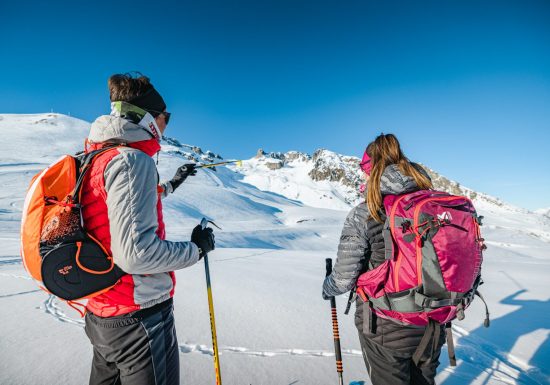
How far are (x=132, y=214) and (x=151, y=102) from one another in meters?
0.83

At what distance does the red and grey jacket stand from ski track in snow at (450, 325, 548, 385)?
3497mm

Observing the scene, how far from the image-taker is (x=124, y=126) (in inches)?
65.0

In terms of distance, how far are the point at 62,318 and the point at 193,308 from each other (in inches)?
70.8

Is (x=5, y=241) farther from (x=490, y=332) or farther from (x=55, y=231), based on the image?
(x=490, y=332)

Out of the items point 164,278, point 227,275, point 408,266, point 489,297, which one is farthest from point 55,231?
point 489,297

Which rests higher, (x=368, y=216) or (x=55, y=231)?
(x=368, y=216)

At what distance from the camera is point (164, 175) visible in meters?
42.9

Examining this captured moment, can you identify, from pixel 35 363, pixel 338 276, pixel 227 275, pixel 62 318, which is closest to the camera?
pixel 338 276

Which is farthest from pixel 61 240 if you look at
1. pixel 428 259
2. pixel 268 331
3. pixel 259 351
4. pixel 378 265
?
pixel 268 331

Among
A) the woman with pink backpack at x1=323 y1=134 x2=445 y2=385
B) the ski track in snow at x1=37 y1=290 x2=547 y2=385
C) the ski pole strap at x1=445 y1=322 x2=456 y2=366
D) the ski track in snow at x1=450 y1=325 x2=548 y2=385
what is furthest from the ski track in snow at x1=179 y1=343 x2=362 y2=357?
the ski pole strap at x1=445 y1=322 x2=456 y2=366

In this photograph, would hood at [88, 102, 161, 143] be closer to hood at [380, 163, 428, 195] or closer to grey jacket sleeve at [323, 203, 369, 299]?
grey jacket sleeve at [323, 203, 369, 299]

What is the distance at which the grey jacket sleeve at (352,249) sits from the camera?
2035mm

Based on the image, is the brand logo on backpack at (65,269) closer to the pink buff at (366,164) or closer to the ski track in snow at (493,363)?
the pink buff at (366,164)

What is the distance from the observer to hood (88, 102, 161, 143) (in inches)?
64.2
